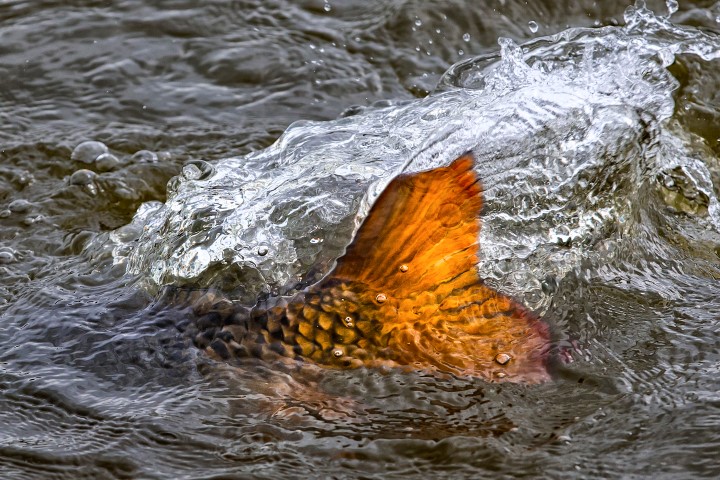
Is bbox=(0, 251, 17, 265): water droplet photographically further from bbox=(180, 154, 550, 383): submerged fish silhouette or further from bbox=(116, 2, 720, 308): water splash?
bbox=(180, 154, 550, 383): submerged fish silhouette

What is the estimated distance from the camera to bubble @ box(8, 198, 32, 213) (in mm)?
4102

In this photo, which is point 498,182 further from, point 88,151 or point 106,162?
point 88,151

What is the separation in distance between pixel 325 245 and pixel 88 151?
77.0 inches

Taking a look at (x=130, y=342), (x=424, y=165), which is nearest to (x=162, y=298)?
(x=130, y=342)

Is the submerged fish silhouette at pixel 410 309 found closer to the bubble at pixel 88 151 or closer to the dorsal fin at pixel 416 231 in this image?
the dorsal fin at pixel 416 231

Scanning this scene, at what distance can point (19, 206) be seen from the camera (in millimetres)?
4121

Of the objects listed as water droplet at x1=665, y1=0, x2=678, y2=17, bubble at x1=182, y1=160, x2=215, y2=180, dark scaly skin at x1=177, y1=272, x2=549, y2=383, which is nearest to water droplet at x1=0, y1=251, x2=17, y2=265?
bubble at x1=182, y1=160, x2=215, y2=180

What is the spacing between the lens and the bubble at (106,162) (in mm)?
4438

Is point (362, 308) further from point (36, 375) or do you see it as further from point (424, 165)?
point (36, 375)

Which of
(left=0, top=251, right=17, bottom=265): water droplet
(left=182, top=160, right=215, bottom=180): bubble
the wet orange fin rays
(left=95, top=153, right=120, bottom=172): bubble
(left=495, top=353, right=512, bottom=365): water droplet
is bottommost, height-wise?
(left=0, top=251, right=17, bottom=265): water droplet

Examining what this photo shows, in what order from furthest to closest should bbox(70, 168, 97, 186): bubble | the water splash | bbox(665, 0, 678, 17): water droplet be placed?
bbox(665, 0, 678, 17): water droplet → bbox(70, 168, 97, 186): bubble → the water splash

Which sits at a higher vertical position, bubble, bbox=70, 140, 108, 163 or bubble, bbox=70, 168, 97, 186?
bubble, bbox=70, 140, 108, 163

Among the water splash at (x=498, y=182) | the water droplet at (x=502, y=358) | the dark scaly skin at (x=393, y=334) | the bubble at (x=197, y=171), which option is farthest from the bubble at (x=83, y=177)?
the water droplet at (x=502, y=358)

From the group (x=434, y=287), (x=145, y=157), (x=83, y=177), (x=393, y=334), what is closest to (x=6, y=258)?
(x=83, y=177)
